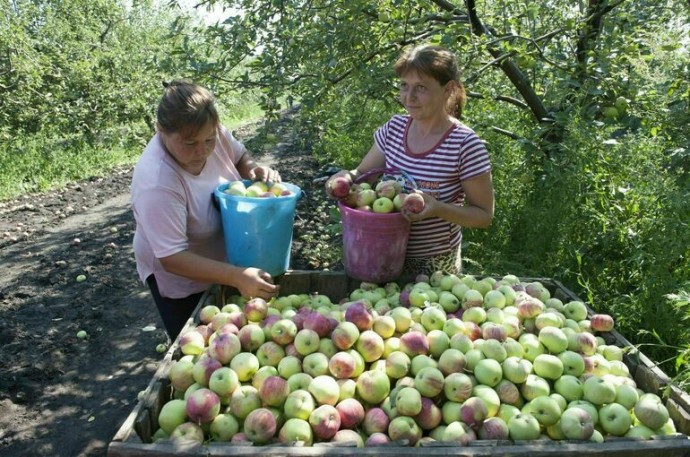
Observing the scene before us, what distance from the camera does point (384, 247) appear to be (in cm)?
232

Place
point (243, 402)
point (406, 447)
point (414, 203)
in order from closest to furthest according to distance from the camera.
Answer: point (406, 447) < point (243, 402) < point (414, 203)

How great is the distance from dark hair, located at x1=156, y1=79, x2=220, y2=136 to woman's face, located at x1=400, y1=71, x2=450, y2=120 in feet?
2.81

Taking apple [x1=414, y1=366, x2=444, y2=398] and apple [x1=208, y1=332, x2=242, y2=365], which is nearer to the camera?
apple [x1=414, y1=366, x2=444, y2=398]

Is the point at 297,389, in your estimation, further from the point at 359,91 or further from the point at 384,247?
the point at 359,91

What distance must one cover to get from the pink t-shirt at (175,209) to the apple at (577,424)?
1490 millimetres

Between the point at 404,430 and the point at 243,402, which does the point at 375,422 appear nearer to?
the point at 404,430

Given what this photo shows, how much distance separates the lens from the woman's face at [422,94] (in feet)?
7.76

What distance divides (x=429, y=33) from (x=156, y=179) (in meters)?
2.94

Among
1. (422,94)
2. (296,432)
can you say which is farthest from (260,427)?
(422,94)

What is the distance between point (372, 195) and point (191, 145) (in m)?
0.77

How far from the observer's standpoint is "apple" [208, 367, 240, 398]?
1.68 m

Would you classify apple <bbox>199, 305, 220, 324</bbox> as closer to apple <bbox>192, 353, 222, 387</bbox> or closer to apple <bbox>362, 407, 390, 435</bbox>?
apple <bbox>192, 353, 222, 387</bbox>

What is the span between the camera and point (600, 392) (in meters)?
1.66

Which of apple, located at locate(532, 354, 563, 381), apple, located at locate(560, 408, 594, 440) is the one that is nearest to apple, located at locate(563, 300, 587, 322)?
apple, located at locate(532, 354, 563, 381)
